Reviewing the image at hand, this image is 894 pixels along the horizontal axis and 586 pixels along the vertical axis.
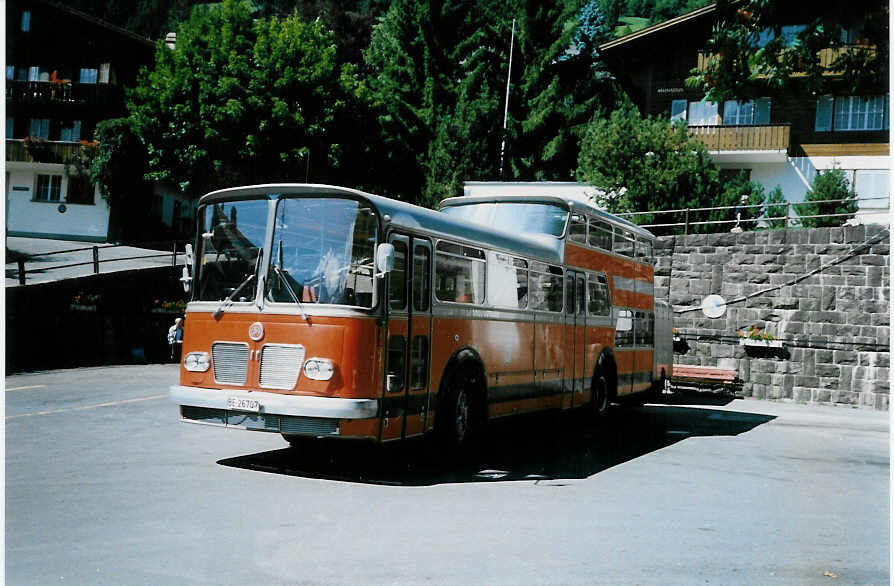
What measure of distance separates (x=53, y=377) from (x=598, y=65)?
41786mm

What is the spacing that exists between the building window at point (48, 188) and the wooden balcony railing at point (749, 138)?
89.5 feet

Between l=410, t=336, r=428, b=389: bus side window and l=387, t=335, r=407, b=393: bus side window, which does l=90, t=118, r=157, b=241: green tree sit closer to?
l=410, t=336, r=428, b=389: bus side window

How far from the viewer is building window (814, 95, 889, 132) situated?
37312mm

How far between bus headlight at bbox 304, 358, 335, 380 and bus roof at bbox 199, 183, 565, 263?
1533mm

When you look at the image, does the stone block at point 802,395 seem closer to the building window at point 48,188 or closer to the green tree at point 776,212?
the green tree at point 776,212

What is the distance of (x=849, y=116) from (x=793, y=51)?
102ft

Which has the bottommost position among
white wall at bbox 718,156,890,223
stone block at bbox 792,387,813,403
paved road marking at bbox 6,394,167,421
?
paved road marking at bbox 6,394,167,421

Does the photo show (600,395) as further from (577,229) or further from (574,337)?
(577,229)

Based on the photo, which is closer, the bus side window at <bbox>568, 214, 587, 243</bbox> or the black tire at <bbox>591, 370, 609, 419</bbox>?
the bus side window at <bbox>568, 214, 587, 243</bbox>

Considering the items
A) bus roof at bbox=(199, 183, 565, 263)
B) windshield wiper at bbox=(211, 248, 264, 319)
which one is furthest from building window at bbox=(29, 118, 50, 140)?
windshield wiper at bbox=(211, 248, 264, 319)

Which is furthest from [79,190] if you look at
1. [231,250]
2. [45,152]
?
[231,250]

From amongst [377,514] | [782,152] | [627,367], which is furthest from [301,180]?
[377,514]

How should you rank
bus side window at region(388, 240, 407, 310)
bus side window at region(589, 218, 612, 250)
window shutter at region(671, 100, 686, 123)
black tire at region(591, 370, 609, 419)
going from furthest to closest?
window shutter at region(671, 100, 686, 123) < black tire at region(591, 370, 609, 419) < bus side window at region(589, 218, 612, 250) < bus side window at region(388, 240, 407, 310)

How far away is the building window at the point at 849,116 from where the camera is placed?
122 feet
